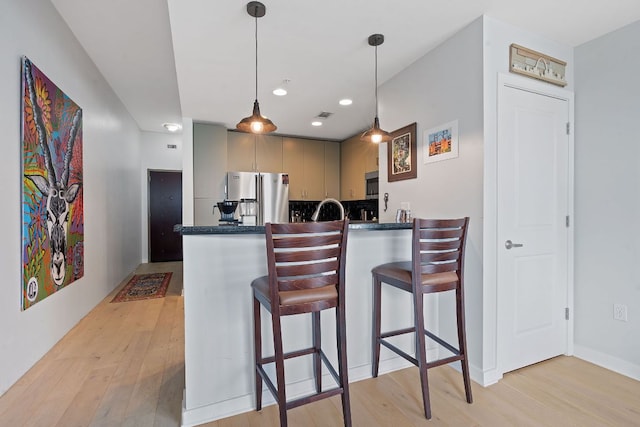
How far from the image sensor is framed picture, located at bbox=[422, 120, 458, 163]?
220 cm

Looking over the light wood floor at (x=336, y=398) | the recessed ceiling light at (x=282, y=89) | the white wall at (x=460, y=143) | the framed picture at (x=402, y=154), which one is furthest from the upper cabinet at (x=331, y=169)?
the light wood floor at (x=336, y=398)

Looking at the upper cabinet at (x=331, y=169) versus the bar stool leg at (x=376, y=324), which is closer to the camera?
the bar stool leg at (x=376, y=324)

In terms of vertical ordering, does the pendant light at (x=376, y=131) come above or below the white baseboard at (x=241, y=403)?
above

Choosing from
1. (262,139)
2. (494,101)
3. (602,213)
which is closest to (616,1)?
(494,101)

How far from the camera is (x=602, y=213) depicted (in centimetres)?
222

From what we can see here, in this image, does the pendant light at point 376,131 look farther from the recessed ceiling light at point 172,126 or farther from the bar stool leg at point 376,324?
the recessed ceiling light at point 172,126

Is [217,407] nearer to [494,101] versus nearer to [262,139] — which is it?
A: [494,101]

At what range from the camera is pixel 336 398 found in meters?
1.84

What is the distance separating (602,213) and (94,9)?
13.7 feet

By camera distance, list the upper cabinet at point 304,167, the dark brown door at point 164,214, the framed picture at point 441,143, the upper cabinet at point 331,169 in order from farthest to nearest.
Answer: the dark brown door at point 164,214 < the upper cabinet at point 331,169 < the upper cabinet at point 304,167 < the framed picture at point 441,143

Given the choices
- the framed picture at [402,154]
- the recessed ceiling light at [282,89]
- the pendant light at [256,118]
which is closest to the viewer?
the pendant light at [256,118]

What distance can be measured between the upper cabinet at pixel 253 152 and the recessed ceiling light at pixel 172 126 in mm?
1675

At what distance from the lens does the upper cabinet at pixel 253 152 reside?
4.64m

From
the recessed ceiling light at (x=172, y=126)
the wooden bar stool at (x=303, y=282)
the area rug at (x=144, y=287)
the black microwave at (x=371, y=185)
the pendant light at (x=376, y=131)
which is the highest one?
the recessed ceiling light at (x=172, y=126)
